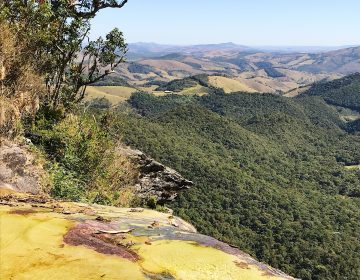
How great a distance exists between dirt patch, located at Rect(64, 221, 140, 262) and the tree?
1529cm

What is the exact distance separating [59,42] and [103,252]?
22.7 meters

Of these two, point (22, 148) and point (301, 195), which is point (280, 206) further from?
point (22, 148)

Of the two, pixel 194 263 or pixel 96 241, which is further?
pixel 96 241

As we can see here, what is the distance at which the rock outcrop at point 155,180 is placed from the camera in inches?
1110

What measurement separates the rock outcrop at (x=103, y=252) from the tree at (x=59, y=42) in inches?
590

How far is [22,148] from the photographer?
1700 centimetres

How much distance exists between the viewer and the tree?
23.2 metres

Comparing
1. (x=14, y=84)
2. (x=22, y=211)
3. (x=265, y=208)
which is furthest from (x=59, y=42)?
(x=265, y=208)

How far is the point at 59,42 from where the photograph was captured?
27.7 metres

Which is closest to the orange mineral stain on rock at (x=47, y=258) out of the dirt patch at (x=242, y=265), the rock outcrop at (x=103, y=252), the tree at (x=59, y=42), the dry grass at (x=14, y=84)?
the rock outcrop at (x=103, y=252)

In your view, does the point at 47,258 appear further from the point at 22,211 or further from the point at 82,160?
the point at 82,160

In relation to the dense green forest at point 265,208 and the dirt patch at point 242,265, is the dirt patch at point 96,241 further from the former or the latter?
the dense green forest at point 265,208

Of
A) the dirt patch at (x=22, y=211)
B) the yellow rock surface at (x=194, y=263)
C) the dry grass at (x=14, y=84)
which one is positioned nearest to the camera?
the yellow rock surface at (x=194, y=263)

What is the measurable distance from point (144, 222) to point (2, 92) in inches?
412
